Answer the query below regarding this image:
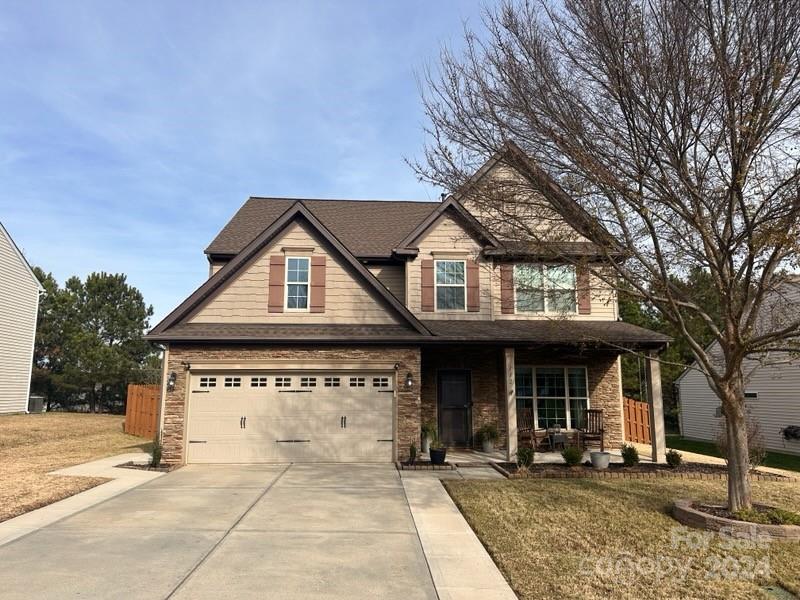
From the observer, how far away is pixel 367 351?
13.2 metres

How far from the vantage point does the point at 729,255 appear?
7641 millimetres

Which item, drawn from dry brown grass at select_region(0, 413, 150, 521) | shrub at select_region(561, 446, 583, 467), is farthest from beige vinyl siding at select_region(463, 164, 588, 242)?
dry brown grass at select_region(0, 413, 150, 521)

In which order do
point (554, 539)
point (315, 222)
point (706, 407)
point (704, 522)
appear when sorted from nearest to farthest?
point (554, 539)
point (704, 522)
point (315, 222)
point (706, 407)

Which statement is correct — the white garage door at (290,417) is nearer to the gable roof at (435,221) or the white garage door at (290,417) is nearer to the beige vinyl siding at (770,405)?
the gable roof at (435,221)

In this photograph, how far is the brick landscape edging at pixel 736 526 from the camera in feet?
23.0

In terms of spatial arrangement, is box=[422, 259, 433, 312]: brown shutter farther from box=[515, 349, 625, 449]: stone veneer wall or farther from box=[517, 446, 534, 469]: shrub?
box=[517, 446, 534, 469]: shrub

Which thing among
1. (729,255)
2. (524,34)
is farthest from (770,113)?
(524,34)

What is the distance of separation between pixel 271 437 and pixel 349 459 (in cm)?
203

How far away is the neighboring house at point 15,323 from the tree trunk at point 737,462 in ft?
97.4

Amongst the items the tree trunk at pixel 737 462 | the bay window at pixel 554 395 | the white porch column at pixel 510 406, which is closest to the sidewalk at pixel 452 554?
the white porch column at pixel 510 406

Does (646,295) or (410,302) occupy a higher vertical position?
(410,302)

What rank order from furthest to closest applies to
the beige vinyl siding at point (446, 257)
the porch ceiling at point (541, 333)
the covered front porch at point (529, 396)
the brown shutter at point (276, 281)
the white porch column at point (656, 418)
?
the beige vinyl siding at point (446, 257) → the covered front porch at point (529, 396) → the brown shutter at point (276, 281) → the porch ceiling at point (541, 333) → the white porch column at point (656, 418)

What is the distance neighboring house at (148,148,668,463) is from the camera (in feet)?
42.2

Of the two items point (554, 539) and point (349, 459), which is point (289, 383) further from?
point (554, 539)
